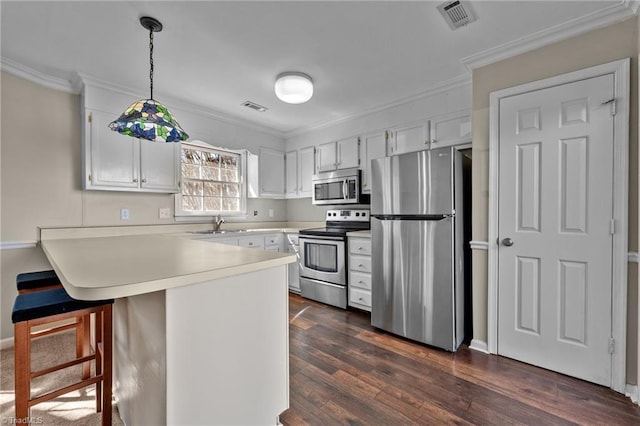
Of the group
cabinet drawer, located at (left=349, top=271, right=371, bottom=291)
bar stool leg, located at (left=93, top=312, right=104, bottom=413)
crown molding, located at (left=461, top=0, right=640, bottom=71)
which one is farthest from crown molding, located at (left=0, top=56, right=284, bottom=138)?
crown molding, located at (left=461, top=0, right=640, bottom=71)

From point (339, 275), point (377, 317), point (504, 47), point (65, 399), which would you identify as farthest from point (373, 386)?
point (504, 47)

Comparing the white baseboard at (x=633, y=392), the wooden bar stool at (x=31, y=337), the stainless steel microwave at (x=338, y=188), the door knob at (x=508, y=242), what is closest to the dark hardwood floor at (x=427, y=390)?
the white baseboard at (x=633, y=392)

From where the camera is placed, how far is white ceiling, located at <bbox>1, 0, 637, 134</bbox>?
181 cm

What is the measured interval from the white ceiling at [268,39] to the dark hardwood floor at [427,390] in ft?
7.84

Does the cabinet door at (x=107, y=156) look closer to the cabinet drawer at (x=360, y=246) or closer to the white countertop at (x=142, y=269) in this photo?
the white countertop at (x=142, y=269)

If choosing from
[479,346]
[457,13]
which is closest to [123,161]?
[457,13]

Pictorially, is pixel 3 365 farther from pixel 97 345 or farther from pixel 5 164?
pixel 5 164

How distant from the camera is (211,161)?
153 inches

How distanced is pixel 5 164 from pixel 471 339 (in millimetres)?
4306

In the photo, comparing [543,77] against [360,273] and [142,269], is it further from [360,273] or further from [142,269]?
[142,269]

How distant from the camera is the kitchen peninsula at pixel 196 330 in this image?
1.04 m

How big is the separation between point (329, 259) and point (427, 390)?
177 cm

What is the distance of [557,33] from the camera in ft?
6.54

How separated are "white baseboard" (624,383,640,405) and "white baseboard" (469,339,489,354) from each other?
769 mm
